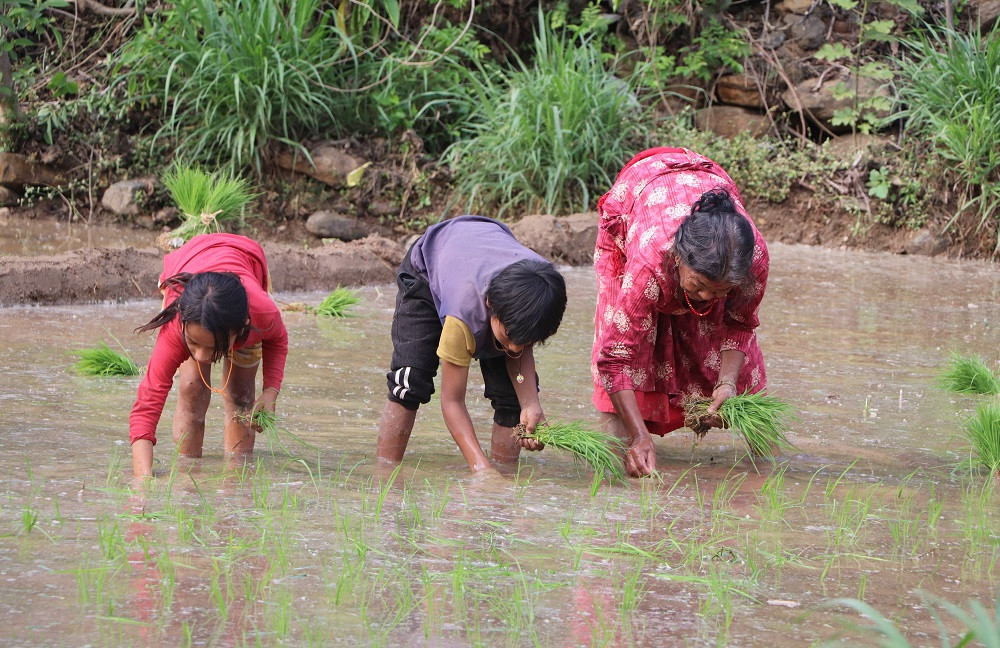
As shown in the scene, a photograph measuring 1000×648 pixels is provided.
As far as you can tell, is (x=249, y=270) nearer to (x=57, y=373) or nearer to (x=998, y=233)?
(x=57, y=373)

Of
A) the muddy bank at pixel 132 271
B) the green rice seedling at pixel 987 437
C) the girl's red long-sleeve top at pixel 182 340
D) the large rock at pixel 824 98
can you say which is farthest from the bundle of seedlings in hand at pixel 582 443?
the large rock at pixel 824 98

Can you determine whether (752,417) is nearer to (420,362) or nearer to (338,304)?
(420,362)

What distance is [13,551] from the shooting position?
2539 mm

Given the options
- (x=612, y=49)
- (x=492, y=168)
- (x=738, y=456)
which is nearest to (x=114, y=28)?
(x=492, y=168)

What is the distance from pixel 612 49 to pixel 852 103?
2566 mm

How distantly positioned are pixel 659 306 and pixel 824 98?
25.0 feet

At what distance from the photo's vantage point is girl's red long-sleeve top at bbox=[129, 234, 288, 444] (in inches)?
131

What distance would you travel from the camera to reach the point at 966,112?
29.1 ft

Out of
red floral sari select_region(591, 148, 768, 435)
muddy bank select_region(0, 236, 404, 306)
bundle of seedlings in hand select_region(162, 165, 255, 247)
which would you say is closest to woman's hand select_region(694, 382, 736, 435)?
red floral sari select_region(591, 148, 768, 435)

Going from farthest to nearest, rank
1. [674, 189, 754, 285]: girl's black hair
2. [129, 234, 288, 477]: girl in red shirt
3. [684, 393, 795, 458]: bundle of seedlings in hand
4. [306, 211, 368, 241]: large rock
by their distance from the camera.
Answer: [306, 211, 368, 241]: large rock < [684, 393, 795, 458]: bundle of seedlings in hand < [129, 234, 288, 477]: girl in red shirt < [674, 189, 754, 285]: girl's black hair

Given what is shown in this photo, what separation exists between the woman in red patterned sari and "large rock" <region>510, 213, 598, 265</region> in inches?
163

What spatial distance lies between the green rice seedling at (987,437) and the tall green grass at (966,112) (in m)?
5.50

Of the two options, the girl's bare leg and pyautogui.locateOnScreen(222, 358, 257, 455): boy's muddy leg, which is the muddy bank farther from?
the girl's bare leg

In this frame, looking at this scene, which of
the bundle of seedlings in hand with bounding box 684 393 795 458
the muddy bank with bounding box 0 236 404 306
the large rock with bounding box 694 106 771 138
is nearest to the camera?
the bundle of seedlings in hand with bounding box 684 393 795 458
